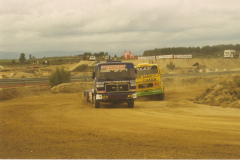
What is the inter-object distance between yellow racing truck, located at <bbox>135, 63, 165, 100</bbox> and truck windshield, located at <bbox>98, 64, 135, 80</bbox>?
4.77 m

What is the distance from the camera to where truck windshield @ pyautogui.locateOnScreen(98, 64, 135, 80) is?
46.4 feet

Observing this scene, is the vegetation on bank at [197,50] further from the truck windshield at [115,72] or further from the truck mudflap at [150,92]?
the truck windshield at [115,72]

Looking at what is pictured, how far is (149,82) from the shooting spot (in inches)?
742

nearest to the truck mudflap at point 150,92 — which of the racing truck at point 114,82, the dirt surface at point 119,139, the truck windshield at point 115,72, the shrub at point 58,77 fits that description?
the racing truck at point 114,82

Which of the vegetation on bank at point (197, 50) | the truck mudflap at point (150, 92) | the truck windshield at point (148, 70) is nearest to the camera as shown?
the truck mudflap at point (150, 92)

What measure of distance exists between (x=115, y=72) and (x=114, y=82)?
54 cm

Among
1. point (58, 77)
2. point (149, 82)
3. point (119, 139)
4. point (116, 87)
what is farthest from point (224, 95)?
point (58, 77)

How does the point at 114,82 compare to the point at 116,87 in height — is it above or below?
above

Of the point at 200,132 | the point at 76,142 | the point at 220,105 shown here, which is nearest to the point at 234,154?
the point at 200,132

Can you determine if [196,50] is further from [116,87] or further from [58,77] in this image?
[116,87]

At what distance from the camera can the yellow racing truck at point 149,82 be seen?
739 inches

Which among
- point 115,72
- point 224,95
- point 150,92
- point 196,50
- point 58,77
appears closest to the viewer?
point 115,72

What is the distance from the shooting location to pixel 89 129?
842 centimetres

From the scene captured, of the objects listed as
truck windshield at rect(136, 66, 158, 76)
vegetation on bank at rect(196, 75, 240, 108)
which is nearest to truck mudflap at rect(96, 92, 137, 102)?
truck windshield at rect(136, 66, 158, 76)
